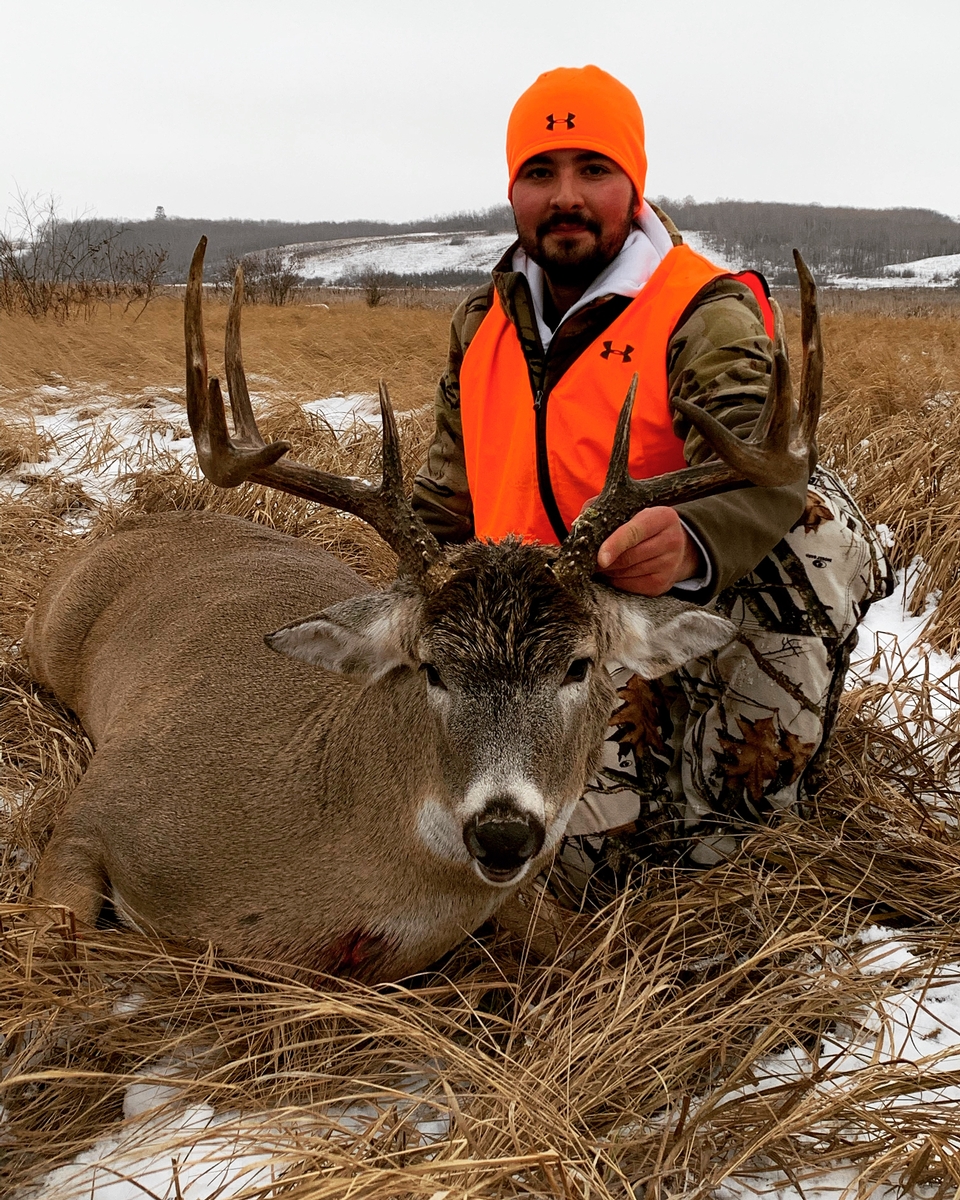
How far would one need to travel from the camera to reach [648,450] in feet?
10.9

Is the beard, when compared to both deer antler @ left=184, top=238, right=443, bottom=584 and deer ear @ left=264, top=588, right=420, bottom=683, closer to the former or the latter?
deer antler @ left=184, top=238, right=443, bottom=584

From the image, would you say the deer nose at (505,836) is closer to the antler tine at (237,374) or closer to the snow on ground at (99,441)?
the antler tine at (237,374)

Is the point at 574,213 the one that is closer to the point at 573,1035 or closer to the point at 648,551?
the point at 648,551

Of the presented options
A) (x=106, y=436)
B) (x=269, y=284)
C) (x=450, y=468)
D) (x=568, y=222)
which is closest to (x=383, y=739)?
(x=450, y=468)

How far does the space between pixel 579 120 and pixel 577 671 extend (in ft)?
7.18

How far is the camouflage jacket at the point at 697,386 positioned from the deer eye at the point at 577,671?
49 cm

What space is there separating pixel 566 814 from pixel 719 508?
910 millimetres

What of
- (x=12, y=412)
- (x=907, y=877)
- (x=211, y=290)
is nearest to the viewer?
(x=907, y=877)

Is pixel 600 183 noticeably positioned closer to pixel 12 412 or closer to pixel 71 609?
pixel 71 609

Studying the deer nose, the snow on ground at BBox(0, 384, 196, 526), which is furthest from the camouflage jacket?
the snow on ground at BBox(0, 384, 196, 526)

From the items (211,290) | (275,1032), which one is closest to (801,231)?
(211,290)

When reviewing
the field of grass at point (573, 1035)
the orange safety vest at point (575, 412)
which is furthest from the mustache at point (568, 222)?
the field of grass at point (573, 1035)

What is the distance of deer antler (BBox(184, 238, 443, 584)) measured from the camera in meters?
2.39

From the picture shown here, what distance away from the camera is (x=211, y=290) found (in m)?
35.5
